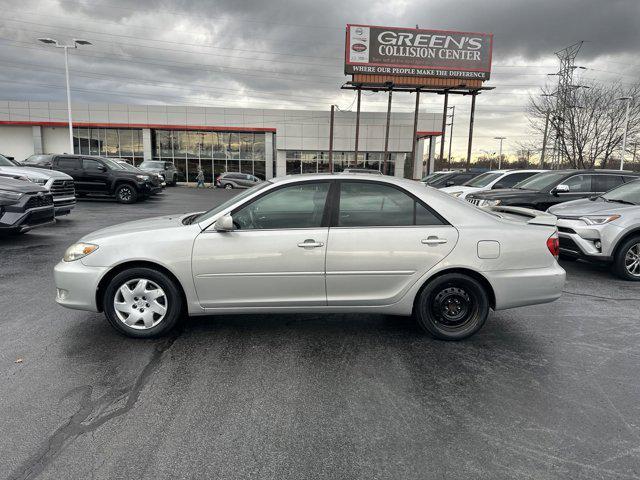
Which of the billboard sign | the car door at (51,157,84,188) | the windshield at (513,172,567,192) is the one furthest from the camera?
the billboard sign

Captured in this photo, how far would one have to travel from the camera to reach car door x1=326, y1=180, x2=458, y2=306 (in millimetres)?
3828

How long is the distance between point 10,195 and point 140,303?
5.58m

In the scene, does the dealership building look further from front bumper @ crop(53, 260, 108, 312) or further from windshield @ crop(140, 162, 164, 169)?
front bumper @ crop(53, 260, 108, 312)

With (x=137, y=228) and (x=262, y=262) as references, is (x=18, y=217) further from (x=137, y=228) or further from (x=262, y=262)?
(x=262, y=262)

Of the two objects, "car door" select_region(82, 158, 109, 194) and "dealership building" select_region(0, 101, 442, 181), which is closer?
"car door" select_region(82, 158, 109, 194)

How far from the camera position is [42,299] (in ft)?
17.0

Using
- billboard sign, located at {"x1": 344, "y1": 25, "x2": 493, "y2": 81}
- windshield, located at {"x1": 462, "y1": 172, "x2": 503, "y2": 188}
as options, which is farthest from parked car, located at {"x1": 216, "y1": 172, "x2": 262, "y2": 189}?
windshield, located at {"x1": 462, "y1": 172, "x2": 503, "y2": 188}

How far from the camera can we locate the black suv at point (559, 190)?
9.11 m

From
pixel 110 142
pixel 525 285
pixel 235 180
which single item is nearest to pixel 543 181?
pixel 525 285

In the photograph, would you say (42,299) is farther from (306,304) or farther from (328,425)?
(328,425)

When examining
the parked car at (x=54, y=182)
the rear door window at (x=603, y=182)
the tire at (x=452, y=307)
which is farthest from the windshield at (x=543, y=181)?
the parked car at (x=54, y=182)

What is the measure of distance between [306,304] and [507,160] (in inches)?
3987

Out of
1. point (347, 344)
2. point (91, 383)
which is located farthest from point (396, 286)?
point (91, 383)

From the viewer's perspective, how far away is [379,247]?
3832 mm
